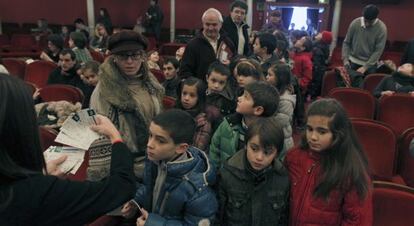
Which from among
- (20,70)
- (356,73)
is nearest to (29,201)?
(356,73)

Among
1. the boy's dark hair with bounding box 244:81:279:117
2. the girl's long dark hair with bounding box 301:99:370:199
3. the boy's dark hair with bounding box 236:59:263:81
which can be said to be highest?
the boy's dark hair with bounding box 236:59:263:81

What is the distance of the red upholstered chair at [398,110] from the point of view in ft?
12.0

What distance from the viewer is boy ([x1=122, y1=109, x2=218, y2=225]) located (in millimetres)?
1691

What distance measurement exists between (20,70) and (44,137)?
3.69 meters

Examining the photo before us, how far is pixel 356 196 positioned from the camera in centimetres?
171

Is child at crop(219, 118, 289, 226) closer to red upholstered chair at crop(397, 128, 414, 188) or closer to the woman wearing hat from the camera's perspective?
the woman wearing hat

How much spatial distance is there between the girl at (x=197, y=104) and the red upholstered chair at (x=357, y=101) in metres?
1.92

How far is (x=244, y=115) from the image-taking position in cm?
220

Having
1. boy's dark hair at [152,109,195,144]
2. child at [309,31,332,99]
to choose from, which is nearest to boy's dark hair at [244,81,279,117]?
boy's dark hair at [152,109,195,144]

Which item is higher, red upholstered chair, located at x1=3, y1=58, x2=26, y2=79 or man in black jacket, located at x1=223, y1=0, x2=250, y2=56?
man in black jacket, located at x1=223, y1=0, x2=250, y2=56

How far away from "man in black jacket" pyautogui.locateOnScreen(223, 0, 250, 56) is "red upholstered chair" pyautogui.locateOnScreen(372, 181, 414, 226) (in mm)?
2420

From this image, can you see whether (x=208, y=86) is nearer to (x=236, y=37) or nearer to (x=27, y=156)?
(x=236, y=37)

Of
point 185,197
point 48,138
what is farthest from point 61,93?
point 185,197

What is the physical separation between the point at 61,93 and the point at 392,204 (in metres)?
3.16
